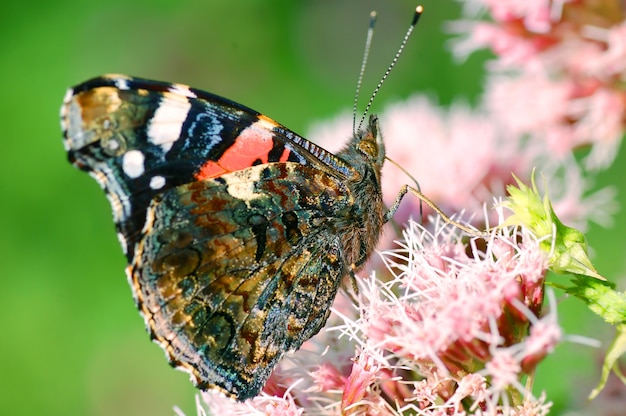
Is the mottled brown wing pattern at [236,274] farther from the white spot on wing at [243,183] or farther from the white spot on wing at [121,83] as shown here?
the white spot on wing at [121,83]

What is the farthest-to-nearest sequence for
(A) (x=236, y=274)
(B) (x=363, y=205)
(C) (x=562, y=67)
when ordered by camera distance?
(C) (x=562, y=67), (B) (x=363, y=205), (A) (x=236, y=274)

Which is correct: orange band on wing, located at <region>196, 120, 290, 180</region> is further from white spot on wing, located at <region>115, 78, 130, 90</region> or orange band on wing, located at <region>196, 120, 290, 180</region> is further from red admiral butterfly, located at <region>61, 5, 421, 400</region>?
white spot on wing, located at <region>115, 78, 130, 90</region>

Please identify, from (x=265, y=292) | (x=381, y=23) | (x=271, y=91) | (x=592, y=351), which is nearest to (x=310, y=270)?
(x=265, y=292)

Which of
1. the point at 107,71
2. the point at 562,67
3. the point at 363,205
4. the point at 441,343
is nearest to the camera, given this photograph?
the point at 441,343

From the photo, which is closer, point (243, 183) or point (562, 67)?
point (243, 183)

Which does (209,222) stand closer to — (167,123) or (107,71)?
(167,123)

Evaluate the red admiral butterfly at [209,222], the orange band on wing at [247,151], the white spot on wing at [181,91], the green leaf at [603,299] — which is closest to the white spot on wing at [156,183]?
the red admiral butterfly at [209,222]

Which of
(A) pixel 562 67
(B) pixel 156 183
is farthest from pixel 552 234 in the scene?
(A) pixel 562 67
